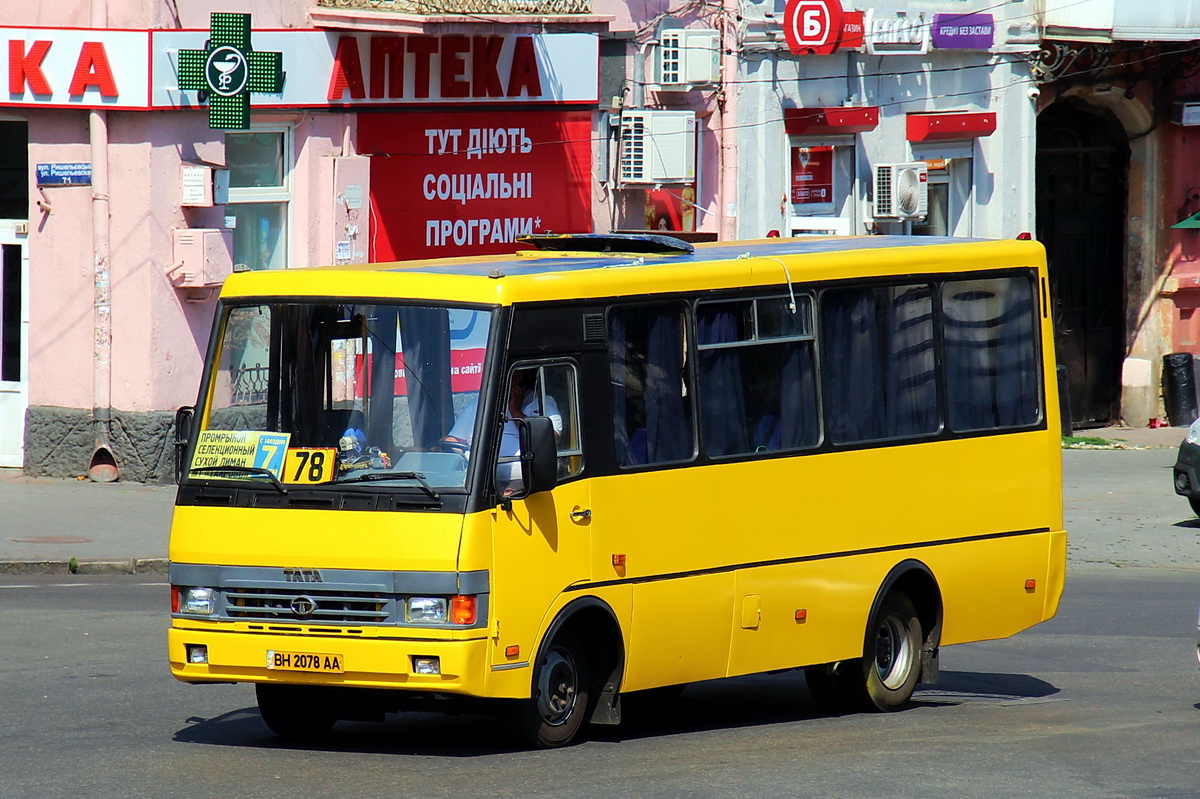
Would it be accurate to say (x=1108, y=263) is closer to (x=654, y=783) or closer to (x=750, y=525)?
(x=750, y=525)

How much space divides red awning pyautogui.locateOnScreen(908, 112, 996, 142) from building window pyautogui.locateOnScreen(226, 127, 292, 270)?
9.61m

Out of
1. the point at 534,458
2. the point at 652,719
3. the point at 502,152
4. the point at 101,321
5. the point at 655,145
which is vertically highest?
the point at 655,145

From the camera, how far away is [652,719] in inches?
432

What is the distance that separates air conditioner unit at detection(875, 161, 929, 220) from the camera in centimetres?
2683

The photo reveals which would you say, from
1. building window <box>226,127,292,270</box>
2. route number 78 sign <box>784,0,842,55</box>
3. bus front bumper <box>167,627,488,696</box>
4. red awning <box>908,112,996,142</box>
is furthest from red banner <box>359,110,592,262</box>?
bus front bumper <box>167,627,488,696</box>

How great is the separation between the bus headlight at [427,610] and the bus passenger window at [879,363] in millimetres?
3004

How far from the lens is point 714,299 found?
1039 centimetres

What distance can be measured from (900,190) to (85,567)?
1414 cm

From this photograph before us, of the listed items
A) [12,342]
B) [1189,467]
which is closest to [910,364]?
[1189,467]

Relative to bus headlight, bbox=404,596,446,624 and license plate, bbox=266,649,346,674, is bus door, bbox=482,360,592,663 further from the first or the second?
license plate, bbox=266,649,346,674

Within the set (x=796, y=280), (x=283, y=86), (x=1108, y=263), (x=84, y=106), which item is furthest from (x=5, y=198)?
(x=1108, y=263)

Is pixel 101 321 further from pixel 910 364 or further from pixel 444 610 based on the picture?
pixel 444 610

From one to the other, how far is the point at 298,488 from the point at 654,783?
214 centimetres

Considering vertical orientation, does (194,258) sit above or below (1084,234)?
below
